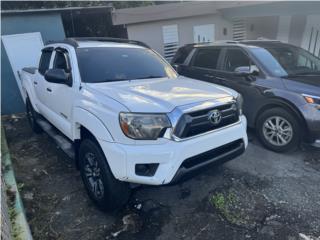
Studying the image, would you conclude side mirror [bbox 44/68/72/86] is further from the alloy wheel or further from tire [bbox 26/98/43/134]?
the alloy wheel

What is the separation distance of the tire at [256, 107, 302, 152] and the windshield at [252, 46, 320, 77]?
708 mm

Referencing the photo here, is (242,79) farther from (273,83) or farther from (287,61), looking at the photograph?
(287,61)

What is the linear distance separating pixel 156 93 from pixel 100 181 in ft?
3.91

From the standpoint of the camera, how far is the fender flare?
2.68 metres

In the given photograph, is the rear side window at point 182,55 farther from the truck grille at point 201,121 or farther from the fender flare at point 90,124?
the fender flare at point 90,124

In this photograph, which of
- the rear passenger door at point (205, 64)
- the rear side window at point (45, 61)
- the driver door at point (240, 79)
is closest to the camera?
the rear side window at point (45, 61)

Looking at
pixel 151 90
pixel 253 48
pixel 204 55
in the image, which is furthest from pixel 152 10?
pixel 151 90

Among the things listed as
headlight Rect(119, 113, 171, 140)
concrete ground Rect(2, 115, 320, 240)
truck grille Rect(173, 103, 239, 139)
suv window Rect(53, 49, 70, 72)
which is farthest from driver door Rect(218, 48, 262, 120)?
suv window Rect(53, 49, 70, 72)

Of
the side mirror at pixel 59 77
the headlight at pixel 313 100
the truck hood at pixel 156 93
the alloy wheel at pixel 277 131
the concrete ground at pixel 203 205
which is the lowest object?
the concrete ground at pixel 203 205

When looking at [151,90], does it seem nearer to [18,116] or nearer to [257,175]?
[257,175]

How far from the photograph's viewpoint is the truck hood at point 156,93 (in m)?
2.64

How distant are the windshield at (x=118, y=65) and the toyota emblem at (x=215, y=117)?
125 centimetres

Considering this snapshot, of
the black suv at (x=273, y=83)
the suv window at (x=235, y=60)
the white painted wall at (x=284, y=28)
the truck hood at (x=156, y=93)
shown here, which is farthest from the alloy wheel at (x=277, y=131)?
the white painted wall at (x=284, y=28)

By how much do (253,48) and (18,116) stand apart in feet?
22.2
